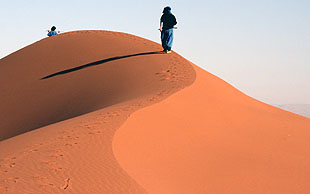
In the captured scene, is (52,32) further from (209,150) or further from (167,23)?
(209,150)

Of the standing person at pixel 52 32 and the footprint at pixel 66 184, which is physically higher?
the footprint at pixel 66 184

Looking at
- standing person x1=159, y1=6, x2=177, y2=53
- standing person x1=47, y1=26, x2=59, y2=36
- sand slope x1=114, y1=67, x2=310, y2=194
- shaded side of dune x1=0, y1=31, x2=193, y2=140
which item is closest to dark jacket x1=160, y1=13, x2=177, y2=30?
standing person x1=159, y1=6, x2=177, y2=53

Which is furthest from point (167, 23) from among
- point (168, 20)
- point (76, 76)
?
point (76, 76)

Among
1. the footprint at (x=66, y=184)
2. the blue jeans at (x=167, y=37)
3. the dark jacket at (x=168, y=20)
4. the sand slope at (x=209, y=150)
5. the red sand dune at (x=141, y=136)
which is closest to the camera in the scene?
the footprint at (x=66, y=184)

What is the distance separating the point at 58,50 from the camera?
1930 centimetres

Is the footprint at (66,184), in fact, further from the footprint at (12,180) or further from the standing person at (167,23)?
the standing person at (167,23)

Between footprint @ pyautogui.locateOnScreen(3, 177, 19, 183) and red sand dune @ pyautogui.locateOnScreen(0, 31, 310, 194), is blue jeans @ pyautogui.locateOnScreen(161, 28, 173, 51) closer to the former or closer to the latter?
red sand dune @ pyautogui.locateOnScreen(0, 31, 310, 194)

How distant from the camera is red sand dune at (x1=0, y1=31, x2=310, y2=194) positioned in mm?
6281

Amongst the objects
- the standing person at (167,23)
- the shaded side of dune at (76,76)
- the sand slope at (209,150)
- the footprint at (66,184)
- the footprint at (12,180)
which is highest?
the standing person at (167,23)

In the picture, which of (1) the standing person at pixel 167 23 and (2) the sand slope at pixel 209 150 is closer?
→ (2) the sand slope at pixel 209 150

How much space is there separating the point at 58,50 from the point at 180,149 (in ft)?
41.4

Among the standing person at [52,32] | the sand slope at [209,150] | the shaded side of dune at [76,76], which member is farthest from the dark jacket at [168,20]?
the standing person at [52,32]

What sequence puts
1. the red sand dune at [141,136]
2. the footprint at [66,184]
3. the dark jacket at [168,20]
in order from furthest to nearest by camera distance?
the dark jacket at [168,20] < the red sand dune at [141,136] < the footprint at [66,184]

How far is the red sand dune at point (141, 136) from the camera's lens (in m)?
6.28
